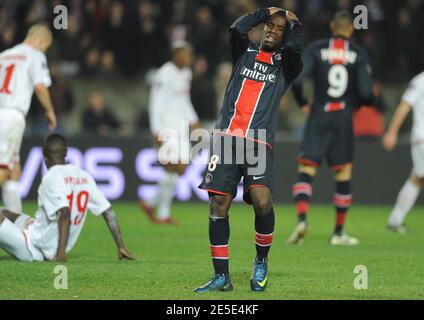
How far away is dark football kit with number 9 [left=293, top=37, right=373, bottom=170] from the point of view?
12.3 m

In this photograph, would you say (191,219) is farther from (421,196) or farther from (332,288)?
(332,288)

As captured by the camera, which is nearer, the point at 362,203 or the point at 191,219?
the point at 191,219

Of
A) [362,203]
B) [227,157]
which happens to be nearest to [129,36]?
[362,203]

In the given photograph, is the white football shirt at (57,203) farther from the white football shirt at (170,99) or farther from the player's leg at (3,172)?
the white football shirt at (170,99)

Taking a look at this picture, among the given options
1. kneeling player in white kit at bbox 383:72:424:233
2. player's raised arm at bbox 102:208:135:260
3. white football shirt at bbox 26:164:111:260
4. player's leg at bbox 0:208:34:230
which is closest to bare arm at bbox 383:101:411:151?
kneeling player in white kit at bbox 383:72:424:233

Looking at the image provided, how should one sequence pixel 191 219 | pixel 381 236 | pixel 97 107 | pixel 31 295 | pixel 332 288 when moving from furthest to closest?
pixel 97 107
pixel 191 219
pixel 381 236
pixel 332 288
pixel 31 295

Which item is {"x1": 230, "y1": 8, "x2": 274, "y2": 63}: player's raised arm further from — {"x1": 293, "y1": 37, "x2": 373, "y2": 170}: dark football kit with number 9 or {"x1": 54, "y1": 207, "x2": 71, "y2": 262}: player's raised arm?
{"x1": 293, "y1": 37, "x2": 373, "y2": 170}: dark football kit with number 9

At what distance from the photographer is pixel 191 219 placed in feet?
51.2

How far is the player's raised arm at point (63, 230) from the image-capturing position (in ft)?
31.5

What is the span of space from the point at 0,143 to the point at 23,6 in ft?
29.0

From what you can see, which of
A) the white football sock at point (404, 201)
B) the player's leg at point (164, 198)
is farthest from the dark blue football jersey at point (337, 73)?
the player's leg at point (164, 198)

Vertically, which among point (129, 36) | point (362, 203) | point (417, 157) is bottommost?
point (362, 203)

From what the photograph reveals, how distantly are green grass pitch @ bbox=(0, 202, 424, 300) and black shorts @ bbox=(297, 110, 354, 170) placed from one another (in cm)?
102

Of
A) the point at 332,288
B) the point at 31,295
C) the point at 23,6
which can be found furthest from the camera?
the point at 23,6
